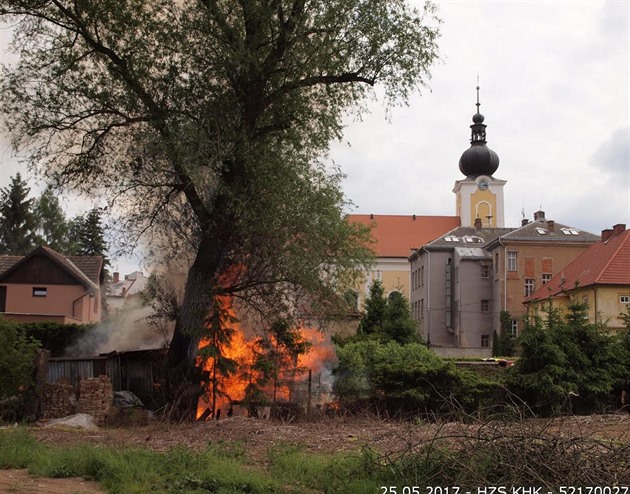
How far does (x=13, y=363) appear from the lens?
1852cm

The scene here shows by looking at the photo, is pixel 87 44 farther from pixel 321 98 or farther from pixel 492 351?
pixel 492 351

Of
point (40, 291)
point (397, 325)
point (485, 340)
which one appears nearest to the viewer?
point (397, 325)

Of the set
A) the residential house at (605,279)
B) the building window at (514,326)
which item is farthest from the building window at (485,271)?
the residential house at (605,279)

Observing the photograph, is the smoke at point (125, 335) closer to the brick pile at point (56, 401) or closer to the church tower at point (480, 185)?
the brick pile at point (56, 401)

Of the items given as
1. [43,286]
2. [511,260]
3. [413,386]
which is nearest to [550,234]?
[511,260]

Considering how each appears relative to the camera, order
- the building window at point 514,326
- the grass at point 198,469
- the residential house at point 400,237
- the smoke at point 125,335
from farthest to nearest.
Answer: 1. the residential house at point 400,237
2. the building window at point 514,326
3. the smoke at point 125,335
4. the grass at point 198,469

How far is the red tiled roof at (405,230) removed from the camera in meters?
87.9

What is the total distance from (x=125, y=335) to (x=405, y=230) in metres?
64.4

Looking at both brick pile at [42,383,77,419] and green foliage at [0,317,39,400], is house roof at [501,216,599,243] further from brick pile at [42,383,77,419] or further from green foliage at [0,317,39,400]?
green foliage at [0,317,39,400]

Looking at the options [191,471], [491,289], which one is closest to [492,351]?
[491,289]

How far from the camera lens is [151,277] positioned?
23844 mm

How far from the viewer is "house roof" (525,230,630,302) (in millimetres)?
45469

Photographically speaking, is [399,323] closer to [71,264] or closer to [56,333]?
[56,333]

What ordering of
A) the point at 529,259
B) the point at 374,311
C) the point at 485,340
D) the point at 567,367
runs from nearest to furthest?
1. the point at 567,367
2. the point at 374,311
3. the point at 529,259
4. the point at 485,340
